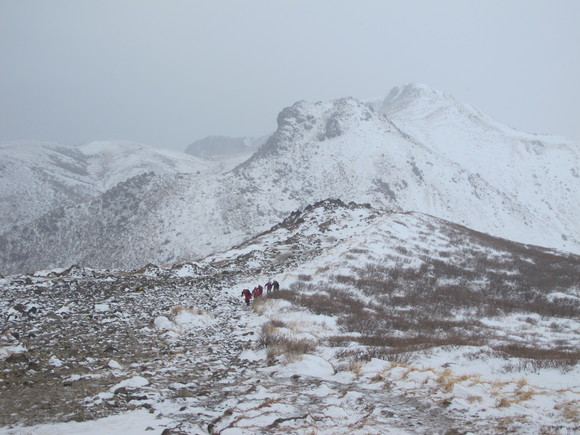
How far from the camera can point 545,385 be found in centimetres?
837

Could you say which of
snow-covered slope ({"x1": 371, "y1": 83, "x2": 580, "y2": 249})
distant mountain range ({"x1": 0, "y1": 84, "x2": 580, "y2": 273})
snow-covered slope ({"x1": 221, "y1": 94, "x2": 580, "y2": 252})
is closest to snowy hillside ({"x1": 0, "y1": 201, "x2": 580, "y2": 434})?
distant mountain range ({"x1": 0, "y1": 84, "x2": 580, "y2": 273})

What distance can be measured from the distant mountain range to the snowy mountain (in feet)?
2.11

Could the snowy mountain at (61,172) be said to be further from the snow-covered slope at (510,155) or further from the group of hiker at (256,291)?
the snow-covered slope at (510,155)

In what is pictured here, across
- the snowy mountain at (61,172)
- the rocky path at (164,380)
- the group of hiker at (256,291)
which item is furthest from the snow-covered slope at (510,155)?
the snowy mountain at (61,172)

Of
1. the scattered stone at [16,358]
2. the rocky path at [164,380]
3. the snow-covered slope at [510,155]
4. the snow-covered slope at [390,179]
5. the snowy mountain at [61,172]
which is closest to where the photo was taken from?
the rocky path at [164,380]

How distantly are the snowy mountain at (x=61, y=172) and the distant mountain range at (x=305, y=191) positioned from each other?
644mm

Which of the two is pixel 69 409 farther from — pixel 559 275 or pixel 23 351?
pixel 559 275

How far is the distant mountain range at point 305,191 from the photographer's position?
71000 mm

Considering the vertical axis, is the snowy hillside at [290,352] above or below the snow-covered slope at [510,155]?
below

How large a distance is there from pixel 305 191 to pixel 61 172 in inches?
3974

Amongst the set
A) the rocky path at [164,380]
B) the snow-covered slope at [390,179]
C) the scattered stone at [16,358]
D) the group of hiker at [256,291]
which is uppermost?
the snow-covered slope at [390,179]

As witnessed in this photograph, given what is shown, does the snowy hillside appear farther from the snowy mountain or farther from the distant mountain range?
Answer: the snowy mountain

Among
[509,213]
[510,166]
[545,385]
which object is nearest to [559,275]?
[545,385]

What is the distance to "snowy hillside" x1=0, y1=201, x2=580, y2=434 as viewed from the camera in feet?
22.2
